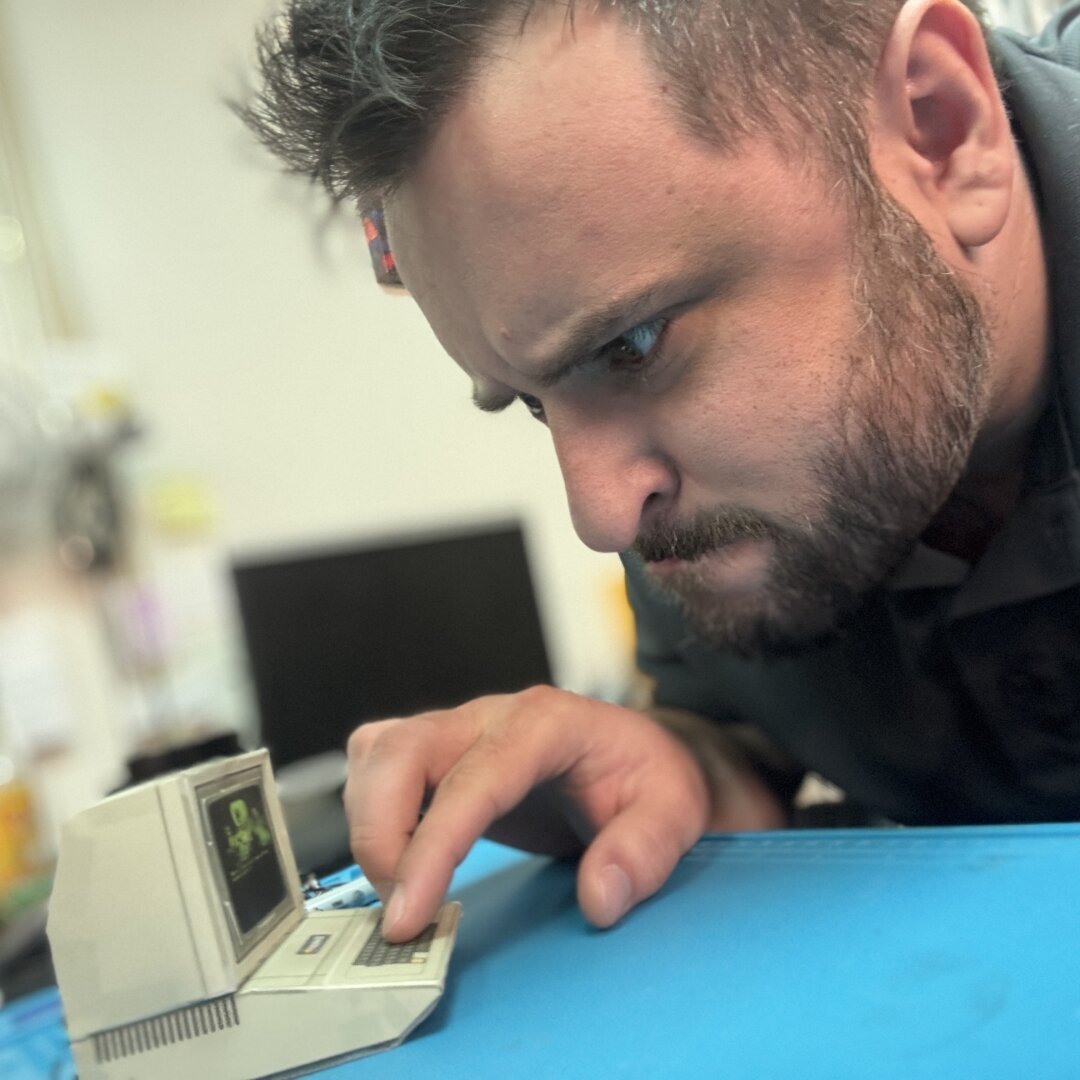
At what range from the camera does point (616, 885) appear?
0.42 meters

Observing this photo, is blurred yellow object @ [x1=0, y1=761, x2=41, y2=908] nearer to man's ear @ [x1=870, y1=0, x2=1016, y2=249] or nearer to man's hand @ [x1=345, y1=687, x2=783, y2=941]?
man's hand @ [x1=345, y1=687, x2=783, y2=941]

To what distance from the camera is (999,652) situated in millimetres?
539

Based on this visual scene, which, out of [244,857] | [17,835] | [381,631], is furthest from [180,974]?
[17,835]

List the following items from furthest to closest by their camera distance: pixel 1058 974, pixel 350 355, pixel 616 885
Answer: pixel 350 355
pixel 616 885
pixel 1058 974

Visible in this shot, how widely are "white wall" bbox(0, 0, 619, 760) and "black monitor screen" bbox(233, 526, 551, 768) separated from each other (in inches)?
1.8

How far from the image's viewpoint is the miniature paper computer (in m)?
0.33

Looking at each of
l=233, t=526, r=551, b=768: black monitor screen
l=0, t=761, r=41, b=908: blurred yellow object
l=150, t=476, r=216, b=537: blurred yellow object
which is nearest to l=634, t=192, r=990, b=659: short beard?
l=233, t=526, r=551, b=768: black monitor screen

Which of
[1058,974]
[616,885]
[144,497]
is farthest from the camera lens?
[144,497]

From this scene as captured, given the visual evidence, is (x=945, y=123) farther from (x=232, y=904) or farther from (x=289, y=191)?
(x=232, y=904)

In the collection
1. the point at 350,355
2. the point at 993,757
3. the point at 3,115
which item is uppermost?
the point at 3,115

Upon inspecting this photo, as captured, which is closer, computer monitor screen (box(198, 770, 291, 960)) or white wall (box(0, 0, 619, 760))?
computer monitor screen (box(198, 770, 291, 960))

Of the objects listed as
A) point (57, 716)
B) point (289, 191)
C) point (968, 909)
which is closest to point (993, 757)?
point (968, 909)

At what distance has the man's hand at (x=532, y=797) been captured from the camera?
0.41 meters

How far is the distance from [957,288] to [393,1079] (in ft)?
1.45
